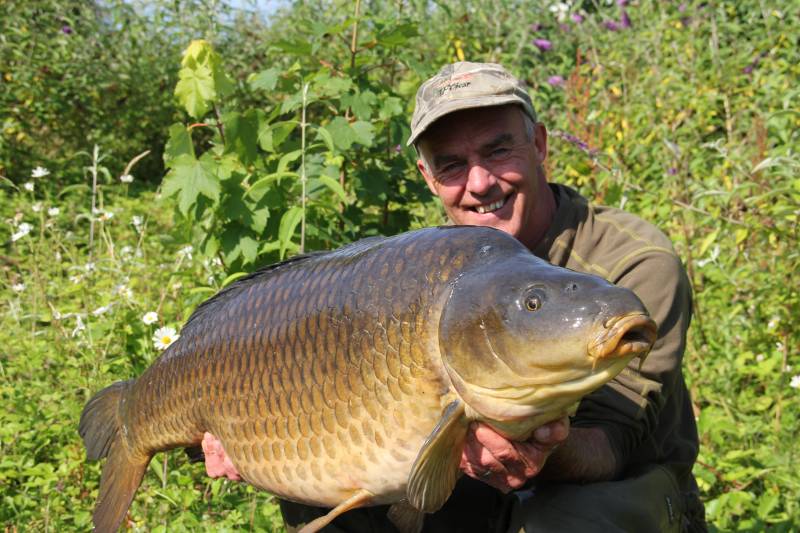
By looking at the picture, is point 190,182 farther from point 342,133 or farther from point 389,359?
point 389,359

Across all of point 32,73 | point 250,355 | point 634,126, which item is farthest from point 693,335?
point 32,73

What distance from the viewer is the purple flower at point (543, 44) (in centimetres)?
525

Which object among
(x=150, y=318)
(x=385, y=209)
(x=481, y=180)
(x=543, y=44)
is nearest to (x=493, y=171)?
(x=481, y=180)

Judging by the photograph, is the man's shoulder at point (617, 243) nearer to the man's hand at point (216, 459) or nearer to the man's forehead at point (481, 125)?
the man's forehead at point (481, 125)

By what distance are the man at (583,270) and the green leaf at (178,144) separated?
2.76 ft

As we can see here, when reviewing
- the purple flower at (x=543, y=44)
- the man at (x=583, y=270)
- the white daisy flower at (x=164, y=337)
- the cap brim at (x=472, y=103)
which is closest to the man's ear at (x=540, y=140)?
the man at (x=583, y=270)

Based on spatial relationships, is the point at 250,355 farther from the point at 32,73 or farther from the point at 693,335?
the point at 32,73

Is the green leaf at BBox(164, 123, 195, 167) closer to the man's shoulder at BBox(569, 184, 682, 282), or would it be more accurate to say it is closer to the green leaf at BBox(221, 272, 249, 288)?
the green leaf at BBox(221, 272, 249, 288)

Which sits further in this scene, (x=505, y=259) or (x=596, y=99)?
(x=596, y=99)

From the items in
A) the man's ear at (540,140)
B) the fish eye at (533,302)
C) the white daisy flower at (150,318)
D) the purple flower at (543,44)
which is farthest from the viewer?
the purple flower at (543,44)

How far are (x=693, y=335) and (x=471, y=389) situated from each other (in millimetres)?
2135

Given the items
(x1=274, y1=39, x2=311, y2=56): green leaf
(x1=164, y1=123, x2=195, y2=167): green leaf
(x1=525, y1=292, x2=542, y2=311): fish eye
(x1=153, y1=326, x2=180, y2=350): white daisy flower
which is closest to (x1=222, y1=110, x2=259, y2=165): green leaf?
(x1=164, y1=123, x2=195, y2=167): green leaf

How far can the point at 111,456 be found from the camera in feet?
6.51

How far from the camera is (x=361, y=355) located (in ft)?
4.55
